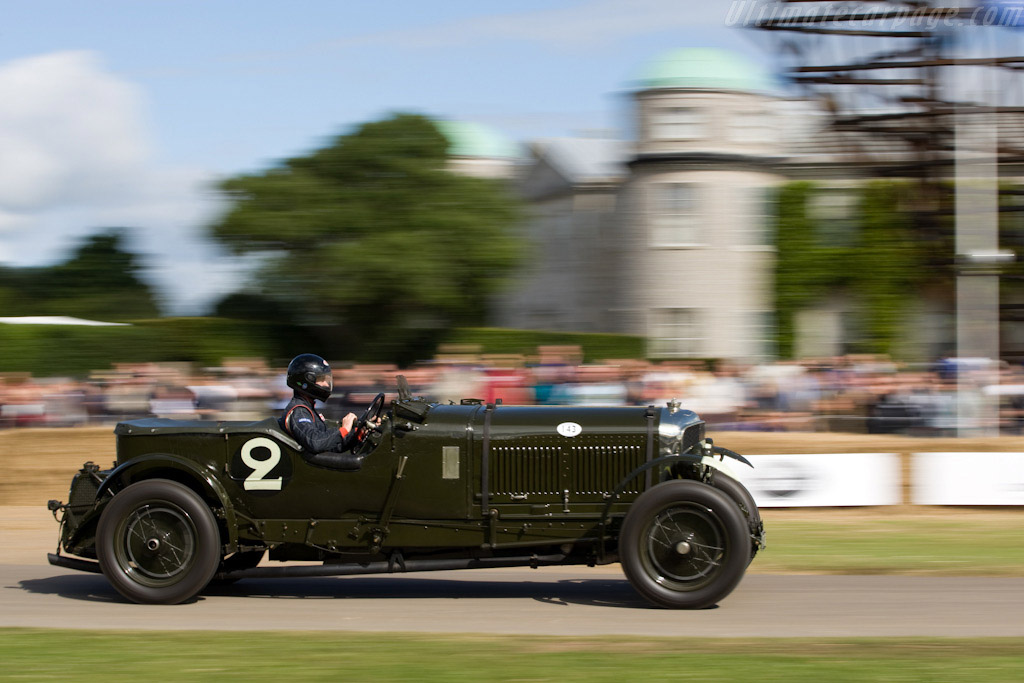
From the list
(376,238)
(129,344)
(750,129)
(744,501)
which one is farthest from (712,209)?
(744,501)

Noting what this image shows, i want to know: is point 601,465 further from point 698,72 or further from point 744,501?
point 698,72

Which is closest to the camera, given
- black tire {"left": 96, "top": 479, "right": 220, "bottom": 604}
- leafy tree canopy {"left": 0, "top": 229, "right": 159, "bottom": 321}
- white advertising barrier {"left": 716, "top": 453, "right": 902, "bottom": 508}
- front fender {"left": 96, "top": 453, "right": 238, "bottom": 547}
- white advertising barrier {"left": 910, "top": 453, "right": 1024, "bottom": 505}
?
black tire {"left": 96, "top": 479, "right": 220, "bottom": 604}

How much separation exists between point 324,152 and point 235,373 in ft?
40.2

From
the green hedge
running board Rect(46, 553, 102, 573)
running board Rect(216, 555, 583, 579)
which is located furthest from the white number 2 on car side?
the green hedge

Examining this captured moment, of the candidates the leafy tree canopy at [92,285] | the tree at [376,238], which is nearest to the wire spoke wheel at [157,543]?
the tree at [376,238]

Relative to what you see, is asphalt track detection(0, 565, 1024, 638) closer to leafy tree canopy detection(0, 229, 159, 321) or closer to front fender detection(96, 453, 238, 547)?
front fender detection(96, 453, 238, 547)

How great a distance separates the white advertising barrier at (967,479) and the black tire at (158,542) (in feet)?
26.6

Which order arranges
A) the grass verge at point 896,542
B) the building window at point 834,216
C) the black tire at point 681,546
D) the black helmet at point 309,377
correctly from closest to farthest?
1. the black tire at point 681,546
2. the black helmet at point 309,377
3. the grass verge at point 896,542
4. the building window at point 834,216

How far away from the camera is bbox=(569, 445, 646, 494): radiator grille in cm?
748

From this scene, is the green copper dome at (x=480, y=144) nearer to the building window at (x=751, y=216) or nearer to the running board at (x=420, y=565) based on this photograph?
the building window at (x=751, y=216)

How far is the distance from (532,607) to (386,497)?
3.75 ft

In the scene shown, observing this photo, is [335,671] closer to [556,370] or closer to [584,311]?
[556,370]

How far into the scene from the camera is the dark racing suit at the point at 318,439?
24.5 ft

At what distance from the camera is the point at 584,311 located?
32969 mm
